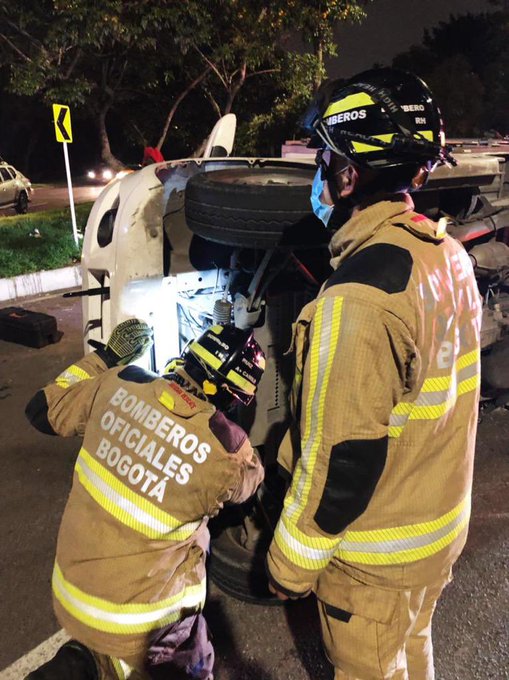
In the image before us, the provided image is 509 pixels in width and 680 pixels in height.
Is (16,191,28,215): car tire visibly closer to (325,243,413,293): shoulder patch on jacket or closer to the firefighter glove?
the firefighter glove

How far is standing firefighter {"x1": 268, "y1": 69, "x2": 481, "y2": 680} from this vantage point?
4.24 ft

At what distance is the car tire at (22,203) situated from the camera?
15094 millimetres

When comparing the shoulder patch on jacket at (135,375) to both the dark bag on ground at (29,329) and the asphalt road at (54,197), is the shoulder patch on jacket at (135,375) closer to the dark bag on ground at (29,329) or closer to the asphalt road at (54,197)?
the dark bag on ground at (29,329)

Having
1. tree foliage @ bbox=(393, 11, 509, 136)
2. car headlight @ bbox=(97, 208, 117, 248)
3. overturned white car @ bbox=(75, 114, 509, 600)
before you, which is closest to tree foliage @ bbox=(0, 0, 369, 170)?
tree foliage @ bbox=(393, 11, 509, 136)

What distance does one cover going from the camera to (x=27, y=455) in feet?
12.7

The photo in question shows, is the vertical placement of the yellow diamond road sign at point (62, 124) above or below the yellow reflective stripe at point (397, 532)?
above

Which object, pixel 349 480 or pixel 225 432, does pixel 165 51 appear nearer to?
pixel 225 432

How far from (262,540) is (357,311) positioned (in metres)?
1.78

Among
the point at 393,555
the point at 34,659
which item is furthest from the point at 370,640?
the point at 34,659

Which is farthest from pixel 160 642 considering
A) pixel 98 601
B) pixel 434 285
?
pixel 434 285

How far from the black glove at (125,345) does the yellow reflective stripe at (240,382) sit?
23.9 inches

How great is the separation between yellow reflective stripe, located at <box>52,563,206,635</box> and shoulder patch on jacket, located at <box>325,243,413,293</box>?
108 cm

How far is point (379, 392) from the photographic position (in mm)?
1284

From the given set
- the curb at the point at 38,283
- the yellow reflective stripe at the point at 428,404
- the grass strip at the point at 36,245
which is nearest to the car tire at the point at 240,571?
the yellow reflective stripe at the point at 428,404
